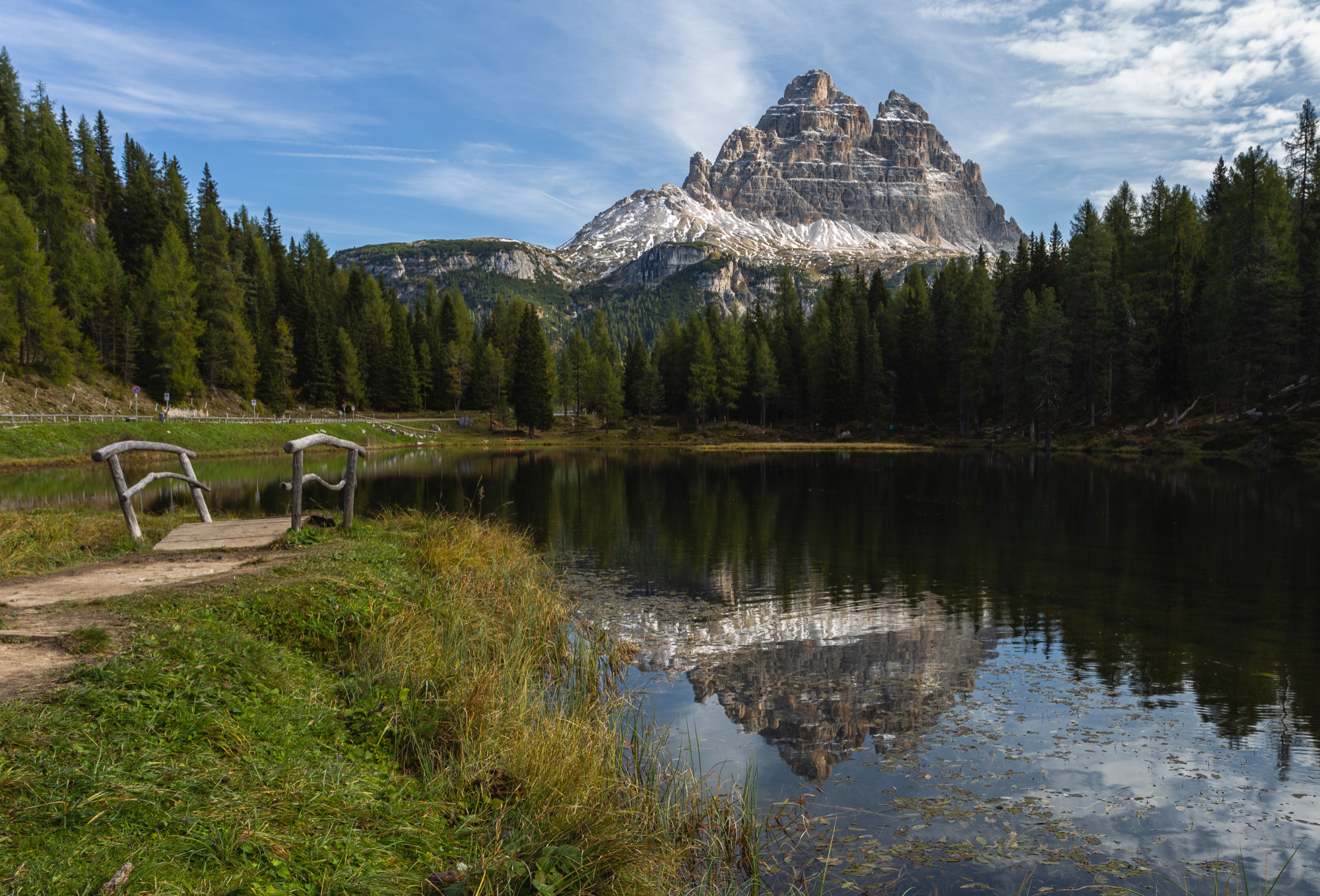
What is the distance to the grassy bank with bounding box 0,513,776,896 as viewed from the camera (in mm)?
4172

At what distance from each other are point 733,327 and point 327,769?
108789 millimetres

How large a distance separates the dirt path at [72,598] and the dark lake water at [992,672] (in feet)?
21.0

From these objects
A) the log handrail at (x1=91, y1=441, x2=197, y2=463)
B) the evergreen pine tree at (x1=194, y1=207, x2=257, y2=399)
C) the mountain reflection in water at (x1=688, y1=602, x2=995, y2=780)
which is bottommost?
the mountain reflection in water at (x1=688, y1=602, x2=995, y2=780)

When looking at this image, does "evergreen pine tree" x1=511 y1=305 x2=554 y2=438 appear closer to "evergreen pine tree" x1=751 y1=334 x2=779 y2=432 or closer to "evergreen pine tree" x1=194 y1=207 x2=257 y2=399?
"evergreen pine tree" x1=751 y1=334 x2=779 y2=432

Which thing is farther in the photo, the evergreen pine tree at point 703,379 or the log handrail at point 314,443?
the evergreen pine tree at point 703,379

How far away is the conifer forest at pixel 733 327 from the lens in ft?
207

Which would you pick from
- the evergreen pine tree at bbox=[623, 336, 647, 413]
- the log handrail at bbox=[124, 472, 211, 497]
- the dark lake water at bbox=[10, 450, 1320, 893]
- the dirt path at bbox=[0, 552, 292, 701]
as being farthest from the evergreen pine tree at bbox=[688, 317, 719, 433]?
the dirt path at bbox=[0, 552, 292, 701]

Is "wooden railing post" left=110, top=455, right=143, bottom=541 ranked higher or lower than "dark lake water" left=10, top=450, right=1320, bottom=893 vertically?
higher

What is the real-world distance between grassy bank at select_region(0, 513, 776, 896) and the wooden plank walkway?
4717 millimetres

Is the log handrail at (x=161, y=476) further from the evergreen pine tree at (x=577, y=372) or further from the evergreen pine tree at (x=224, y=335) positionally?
the evergreen pine tree at (x=577, y=372)

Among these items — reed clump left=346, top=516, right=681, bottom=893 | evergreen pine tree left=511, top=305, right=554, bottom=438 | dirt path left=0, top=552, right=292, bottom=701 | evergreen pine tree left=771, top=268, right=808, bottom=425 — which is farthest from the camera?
evergreen pine tree left=771, top=268, right=808, bottom=425

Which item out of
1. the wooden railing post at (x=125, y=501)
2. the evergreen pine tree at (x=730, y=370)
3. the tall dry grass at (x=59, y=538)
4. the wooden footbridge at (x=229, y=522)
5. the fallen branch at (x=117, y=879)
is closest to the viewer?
the fallen branch at (x=117, y=879)

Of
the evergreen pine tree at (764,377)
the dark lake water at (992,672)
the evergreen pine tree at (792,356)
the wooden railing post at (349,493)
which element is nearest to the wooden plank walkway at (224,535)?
the wooden railing post at (349,493)

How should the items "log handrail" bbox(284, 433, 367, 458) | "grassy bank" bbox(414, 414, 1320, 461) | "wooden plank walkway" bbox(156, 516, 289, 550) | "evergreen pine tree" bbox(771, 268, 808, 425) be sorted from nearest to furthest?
1. "wooden plank walkway" bbox(156, 516, 289, 550)
2. "log handrail" bbox(284, 433, 367, 458)
3. "grassy bank" bbox(414, 414, 1320, 461)
4. "evergreen pine tree" bbox(771, 268, 808, 425)
